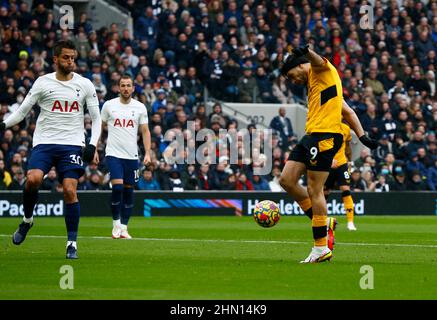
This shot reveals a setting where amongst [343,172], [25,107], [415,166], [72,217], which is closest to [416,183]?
[415,166]

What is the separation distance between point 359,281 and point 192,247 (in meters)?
5.64

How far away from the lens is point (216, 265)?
1302 cm

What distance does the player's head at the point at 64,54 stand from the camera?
13664 millimetres

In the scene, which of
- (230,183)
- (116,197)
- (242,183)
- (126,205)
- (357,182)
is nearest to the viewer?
(116,197)

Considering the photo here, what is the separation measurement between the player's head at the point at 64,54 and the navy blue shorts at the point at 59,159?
3.23 ft

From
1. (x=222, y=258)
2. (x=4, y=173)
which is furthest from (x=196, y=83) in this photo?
(x=222, y=258)

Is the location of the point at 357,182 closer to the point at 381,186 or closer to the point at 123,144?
the point at 381,186

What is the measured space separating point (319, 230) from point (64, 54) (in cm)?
381

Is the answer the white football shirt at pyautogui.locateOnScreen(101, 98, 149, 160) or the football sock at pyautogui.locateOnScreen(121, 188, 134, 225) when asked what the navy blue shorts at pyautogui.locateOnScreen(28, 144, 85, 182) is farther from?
the white football shirt at pyautogui.locateOnScreen(101, 98, 149, 160)

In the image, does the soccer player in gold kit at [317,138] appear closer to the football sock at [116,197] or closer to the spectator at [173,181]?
the football sock at [116,197]

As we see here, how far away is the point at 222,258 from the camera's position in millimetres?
14172

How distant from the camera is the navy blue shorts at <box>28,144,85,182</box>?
1389 cm

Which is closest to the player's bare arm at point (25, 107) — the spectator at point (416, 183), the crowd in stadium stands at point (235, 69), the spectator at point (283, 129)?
the crowd in stadium stands at point (235, 69)

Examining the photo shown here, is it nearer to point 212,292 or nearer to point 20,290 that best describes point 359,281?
point 212,292
